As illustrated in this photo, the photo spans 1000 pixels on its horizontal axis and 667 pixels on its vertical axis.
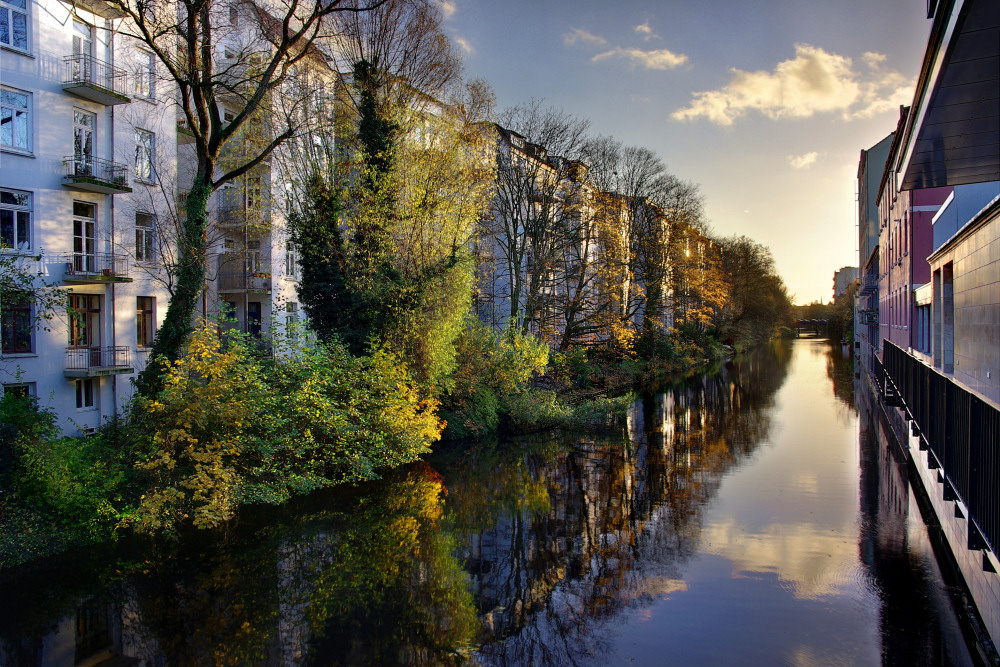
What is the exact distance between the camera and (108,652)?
660 cm

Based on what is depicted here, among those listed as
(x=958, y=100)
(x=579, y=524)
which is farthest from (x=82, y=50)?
(x=958, y=100)

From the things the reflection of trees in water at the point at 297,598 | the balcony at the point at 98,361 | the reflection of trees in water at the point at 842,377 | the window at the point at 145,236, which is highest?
the window at the point at 145,236

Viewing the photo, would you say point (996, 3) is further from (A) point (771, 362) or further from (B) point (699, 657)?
(A) point (771, 362)

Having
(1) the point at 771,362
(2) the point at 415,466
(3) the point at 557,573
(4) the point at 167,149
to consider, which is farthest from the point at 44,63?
(1) the point at 771,362

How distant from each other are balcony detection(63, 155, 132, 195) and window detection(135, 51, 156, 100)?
2769 millimetres

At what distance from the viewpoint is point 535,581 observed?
8.09 m

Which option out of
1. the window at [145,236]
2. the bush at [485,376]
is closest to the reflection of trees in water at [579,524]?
the bush at [485,376]

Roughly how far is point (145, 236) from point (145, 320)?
270cm

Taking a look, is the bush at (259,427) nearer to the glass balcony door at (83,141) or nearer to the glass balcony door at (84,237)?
the glass balcony door at (84,237)

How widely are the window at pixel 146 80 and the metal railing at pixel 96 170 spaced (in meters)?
→ 2.72

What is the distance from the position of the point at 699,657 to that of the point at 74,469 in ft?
29.4

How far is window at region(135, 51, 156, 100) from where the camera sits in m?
19.7

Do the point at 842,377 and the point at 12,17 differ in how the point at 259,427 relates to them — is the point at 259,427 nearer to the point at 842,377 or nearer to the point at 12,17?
the point at 12,17

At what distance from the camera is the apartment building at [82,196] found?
16234 mm
